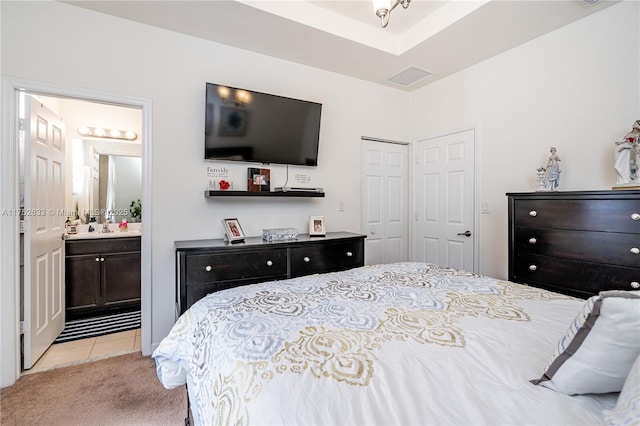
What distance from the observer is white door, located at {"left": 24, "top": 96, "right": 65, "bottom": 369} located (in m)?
2.31

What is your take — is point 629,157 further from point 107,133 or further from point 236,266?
point 107,133

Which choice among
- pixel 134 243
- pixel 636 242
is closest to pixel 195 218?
pixel 134 243

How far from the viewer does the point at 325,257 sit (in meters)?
2.86

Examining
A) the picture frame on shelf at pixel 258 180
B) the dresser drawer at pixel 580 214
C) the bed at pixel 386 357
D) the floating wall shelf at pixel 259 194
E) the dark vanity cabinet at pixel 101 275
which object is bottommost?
the dark vanity cabinet at pixel 101 275

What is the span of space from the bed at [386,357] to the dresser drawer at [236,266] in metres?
0.94

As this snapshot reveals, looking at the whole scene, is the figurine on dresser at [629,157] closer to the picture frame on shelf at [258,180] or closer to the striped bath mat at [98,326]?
the picture frame on shelf at [258,180]

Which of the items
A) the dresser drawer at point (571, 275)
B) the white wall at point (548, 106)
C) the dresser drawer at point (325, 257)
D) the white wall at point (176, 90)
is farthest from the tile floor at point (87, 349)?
the white wall at point (548, 106)

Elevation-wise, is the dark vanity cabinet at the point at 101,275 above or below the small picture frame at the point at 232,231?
below

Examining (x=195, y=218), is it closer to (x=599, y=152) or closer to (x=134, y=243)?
(x=134, y=243)

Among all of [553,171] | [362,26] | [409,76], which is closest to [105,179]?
[362,26]

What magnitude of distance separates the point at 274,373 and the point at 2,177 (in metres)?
2.55

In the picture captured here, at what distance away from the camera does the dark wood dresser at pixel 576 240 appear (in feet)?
6.08

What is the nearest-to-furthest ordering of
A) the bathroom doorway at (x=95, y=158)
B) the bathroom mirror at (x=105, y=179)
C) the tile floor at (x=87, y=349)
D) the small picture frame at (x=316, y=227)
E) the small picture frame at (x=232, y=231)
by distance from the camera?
the tile floor at (x=87, y=349), the small picture frame at (x=232, y=231), the small picture frame at (x=316, y=227), the bathroom doorway at (x=95, y=158), the bathroom mirror at (x=105, y=179)

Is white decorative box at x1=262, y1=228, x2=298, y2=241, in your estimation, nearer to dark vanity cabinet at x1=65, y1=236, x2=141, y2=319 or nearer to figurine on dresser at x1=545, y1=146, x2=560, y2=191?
dark vanity cabinet at x1=65, y1=236, x2=141, y2=319
